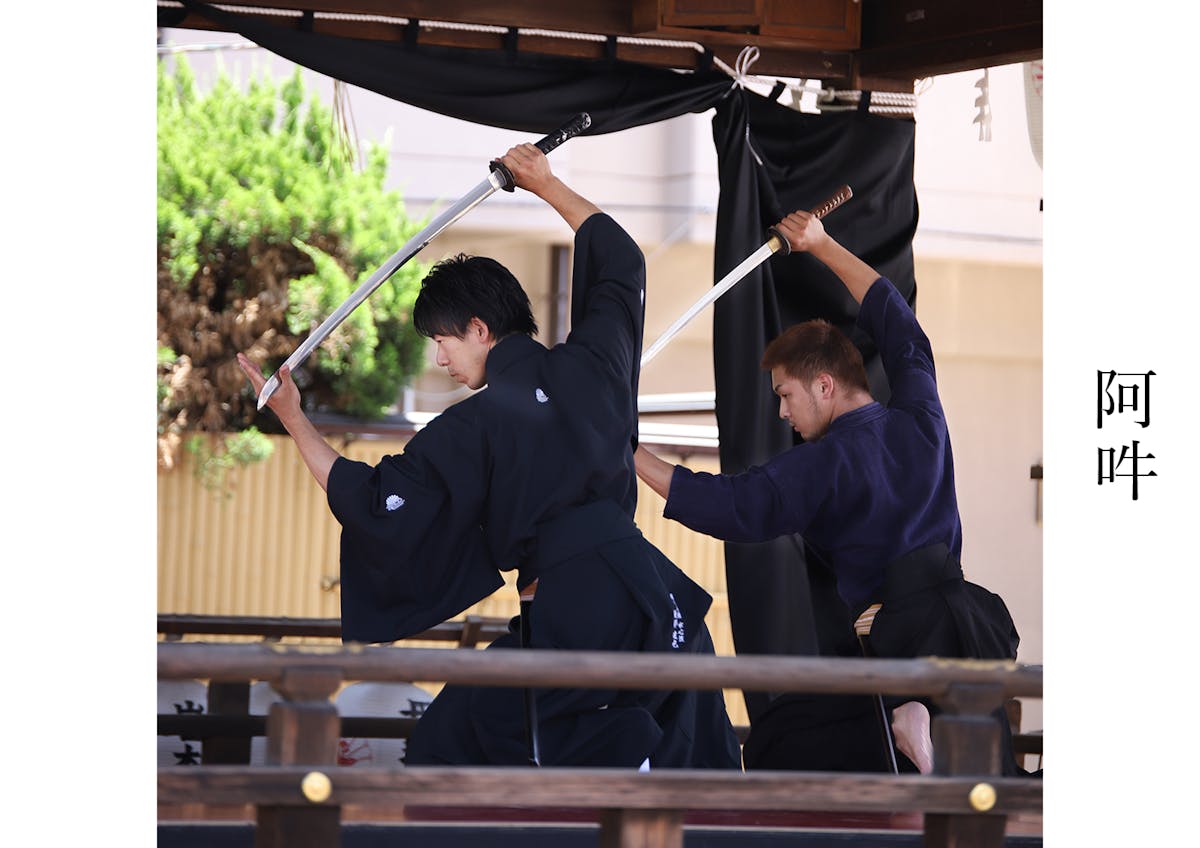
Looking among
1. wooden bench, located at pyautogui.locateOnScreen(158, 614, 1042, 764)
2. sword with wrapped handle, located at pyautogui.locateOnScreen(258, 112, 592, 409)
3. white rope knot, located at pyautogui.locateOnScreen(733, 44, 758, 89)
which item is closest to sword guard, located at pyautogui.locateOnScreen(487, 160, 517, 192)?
sword with wrapped handle, located at pyautogui.locateOnScreen(258, 112, 592, 409)

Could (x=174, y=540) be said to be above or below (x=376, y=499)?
below

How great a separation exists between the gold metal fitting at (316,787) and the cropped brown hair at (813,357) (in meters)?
1.67

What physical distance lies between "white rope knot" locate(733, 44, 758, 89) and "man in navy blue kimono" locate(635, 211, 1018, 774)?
3.23 feet

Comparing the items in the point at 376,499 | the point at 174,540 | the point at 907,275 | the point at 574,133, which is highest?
the point at 574,133

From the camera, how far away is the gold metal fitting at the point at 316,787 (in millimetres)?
2203

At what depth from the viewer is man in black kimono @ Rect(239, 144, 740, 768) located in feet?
10.0

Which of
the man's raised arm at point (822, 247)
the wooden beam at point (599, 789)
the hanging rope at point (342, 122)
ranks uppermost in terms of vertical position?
the hanging rope at point (342, 122)

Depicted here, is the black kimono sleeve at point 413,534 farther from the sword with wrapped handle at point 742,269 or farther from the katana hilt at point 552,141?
the sword with wrapped handle at point 742,269

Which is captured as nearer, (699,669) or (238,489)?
(699,669)

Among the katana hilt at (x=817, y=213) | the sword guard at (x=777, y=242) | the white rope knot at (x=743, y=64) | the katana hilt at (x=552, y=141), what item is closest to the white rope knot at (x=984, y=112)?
the katana hilt at (x=817, y=213)
